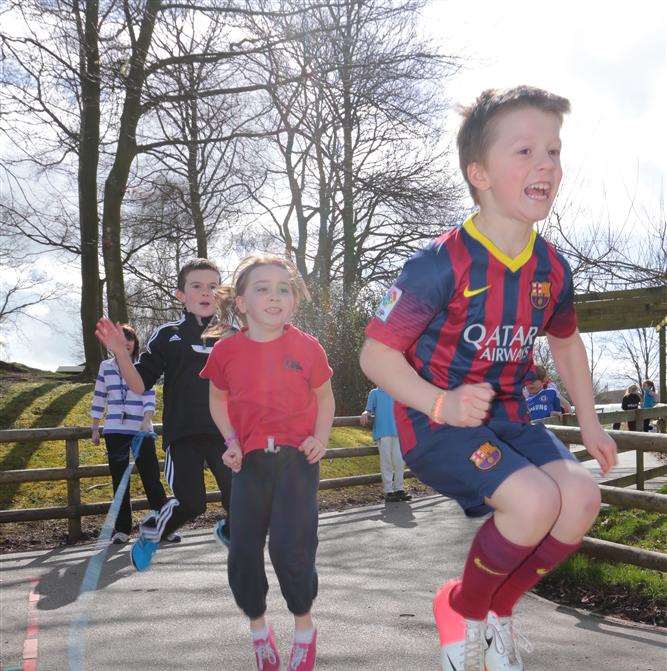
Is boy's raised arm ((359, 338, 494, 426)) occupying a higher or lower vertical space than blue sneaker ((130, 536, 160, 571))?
higher

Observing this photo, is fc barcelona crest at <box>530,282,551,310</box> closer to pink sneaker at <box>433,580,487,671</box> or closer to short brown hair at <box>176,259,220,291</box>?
pink sneaker at <box>433,580,487,671</box>

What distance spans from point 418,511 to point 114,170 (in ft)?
31.0

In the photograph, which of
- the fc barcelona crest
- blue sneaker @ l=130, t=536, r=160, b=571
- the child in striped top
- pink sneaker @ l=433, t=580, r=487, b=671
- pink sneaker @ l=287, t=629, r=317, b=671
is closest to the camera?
pink sneaker @ l=433, t=580, r=487, b=671

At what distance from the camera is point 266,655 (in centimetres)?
339

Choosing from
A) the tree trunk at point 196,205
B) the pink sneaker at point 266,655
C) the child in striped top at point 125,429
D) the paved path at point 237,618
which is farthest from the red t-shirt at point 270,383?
the tree trunk at point 196,205

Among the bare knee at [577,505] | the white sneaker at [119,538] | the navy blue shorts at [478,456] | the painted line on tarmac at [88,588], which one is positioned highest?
the navy blue shorts at [478,456]

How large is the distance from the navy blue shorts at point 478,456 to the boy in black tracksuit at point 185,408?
6.92 feet

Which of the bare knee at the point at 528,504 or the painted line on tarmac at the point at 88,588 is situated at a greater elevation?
the bare knee at the point at 528,504

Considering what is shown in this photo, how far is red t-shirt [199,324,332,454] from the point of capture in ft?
11.5

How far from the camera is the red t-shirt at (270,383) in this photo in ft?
11.5

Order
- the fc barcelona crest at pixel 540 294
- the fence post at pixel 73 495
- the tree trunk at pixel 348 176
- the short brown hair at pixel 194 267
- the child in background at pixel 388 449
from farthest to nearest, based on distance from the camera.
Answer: the tree trunk at pixel 348 176
the child in background at pixel 388 449
the fence post at pixel 73 495
the short brown hair at pixel 194 267
the fc barcelona crest at pixel 540 294

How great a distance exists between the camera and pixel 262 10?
477 inches

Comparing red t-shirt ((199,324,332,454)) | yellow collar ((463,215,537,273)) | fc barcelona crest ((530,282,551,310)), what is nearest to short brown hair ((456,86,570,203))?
yellow collar ((463,215,537,273))

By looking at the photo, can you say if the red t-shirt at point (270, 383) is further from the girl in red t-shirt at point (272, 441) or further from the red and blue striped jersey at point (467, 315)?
the red and blue striped jersey at point (467, 315)
